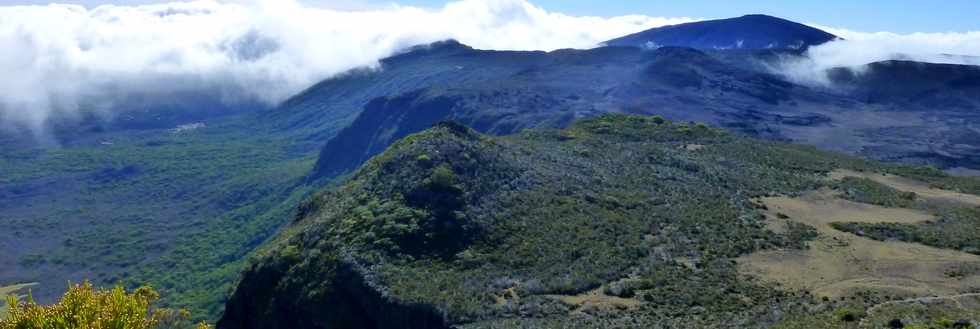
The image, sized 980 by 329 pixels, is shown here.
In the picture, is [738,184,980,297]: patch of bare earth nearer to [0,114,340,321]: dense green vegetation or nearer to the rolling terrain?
the rolling terrain

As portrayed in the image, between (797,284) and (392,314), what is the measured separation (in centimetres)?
2339

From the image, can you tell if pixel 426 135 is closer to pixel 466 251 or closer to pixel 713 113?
pixel 466 251

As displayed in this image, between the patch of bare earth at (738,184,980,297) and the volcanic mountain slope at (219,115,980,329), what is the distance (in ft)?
5.16

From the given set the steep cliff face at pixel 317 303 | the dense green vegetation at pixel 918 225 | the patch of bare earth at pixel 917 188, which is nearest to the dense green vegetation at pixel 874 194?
the dense green vegetation at pixel 918 225

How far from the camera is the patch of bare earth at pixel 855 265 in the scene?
1766 inches

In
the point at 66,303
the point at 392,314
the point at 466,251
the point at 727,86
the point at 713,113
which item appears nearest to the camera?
the point at 66,303

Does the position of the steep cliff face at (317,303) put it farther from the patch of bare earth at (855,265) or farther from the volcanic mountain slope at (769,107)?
the volcanic mountain slope at (769,107)

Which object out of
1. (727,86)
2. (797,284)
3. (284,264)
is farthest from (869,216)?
(727,86)

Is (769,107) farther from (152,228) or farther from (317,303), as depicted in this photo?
(317,303)

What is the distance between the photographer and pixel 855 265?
4897cm

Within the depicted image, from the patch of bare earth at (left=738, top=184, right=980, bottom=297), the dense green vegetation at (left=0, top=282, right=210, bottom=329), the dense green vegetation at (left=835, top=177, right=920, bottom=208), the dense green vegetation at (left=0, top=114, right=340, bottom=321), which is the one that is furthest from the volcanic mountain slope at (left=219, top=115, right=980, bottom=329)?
the dense green vegetation at (left=0, top=114, right=340, bottom=321)

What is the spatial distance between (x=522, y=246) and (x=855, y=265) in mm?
21062

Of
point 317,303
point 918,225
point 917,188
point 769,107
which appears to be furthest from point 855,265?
point 769,107

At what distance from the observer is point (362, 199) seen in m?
58.1
